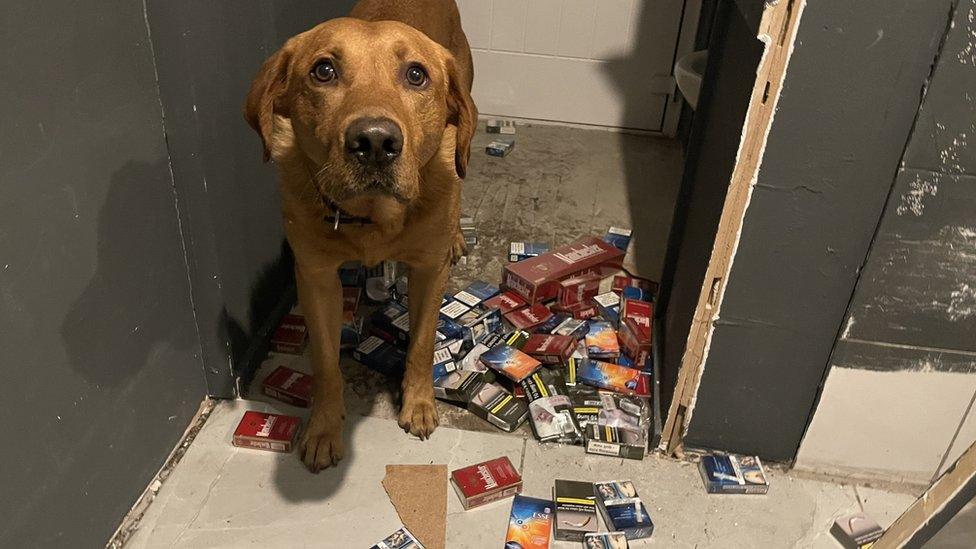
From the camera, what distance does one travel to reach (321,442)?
2148 mm

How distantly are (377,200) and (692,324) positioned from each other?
0.91 meters

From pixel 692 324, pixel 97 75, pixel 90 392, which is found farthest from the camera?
pixel 692 324

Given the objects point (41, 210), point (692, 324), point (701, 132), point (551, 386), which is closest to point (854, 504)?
point (692, 324)

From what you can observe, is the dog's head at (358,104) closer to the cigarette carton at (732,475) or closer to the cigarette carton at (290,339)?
the cigarette carton at (290,339)

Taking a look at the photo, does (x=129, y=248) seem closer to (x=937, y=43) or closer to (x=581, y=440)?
(x=581, y=440)

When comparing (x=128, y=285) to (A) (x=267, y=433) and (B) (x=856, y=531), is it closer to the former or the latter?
(A) (x=267, y=433)

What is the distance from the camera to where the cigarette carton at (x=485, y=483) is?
203 cm

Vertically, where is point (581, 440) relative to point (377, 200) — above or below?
below

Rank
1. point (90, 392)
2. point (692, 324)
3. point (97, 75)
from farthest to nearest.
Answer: point (692, 324)
point (90, 392)
point (97, 75)

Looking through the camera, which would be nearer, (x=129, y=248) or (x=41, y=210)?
(x=41, y=210)

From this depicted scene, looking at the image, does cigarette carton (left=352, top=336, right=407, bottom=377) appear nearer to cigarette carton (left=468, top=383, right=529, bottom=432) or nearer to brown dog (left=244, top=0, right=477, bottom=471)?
brown dog (left=244, top=0, right=477, bottom=471)

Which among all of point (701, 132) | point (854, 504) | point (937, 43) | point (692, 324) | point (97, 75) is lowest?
point (854, 504)

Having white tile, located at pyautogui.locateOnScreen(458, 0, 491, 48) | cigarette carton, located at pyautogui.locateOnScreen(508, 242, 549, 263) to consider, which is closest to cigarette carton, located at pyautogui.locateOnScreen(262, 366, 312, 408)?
cigarette carton, located at pyautogui.locateOnScreen(508, 242, 549, 263)

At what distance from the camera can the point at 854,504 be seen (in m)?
2.11
